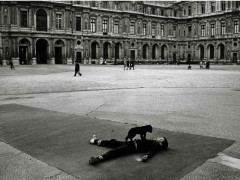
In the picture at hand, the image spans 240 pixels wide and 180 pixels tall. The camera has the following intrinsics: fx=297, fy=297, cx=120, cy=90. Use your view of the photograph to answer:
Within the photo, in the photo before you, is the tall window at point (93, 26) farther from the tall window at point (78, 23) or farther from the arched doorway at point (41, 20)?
the arched doorway at point (41, 20)

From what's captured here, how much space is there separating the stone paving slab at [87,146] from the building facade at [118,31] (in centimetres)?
4180

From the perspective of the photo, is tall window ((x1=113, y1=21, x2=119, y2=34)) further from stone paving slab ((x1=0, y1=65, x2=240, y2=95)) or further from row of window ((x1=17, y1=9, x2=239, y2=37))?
stone paving slab ((x1=0, y1=65, x2=240, y2=95))

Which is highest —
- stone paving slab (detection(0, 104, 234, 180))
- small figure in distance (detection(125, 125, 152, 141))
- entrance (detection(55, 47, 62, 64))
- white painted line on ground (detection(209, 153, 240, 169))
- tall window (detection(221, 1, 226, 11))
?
tall window (detection(221, 1, 226, 11))

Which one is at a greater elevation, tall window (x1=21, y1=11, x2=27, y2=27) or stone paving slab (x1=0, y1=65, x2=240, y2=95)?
tall window (x1=21, y1=11, x2=27, y2=27)

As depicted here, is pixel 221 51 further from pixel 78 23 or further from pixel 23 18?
pixel 23 18

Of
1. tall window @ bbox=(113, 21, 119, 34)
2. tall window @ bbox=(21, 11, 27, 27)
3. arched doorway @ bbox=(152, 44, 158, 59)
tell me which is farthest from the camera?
arched doorway @ bbox=(152, 44, 158, 59)

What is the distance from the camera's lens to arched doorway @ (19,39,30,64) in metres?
47.0

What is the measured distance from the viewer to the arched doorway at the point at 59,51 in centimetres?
5038

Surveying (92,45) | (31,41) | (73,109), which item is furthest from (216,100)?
(92,45)

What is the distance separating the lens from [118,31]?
58688mm

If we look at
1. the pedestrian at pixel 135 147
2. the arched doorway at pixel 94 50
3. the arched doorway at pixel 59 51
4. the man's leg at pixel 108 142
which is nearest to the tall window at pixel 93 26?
the arched doorway at pixel 94 50

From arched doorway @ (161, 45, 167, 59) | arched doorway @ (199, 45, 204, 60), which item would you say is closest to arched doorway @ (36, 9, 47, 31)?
arched doorway @ (161, 45, 167, 59)

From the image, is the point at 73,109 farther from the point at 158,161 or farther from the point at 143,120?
the point at 158,161

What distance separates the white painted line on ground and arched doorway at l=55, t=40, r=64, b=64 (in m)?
47.7
